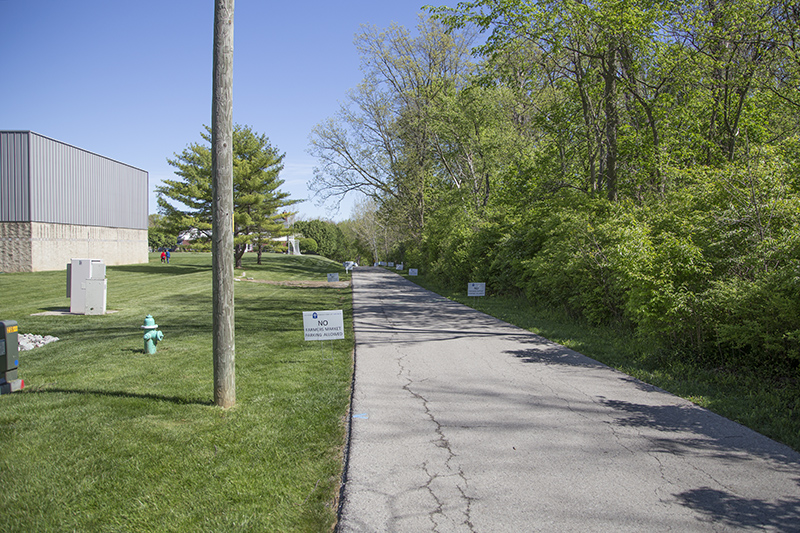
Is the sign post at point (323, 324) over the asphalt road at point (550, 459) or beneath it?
over

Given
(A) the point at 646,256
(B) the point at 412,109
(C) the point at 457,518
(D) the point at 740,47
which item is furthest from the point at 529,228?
(B) the point at 412,109

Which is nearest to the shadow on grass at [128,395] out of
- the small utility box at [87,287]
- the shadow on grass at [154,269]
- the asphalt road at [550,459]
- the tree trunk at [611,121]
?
the asphalt road at [550,459]

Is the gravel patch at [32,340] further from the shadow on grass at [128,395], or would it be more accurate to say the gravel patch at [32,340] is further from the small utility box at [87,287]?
the shadow on grass at [128,395]

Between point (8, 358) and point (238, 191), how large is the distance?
3806 centimetres

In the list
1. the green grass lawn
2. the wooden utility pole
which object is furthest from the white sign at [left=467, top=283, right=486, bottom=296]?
the wooden utility pole

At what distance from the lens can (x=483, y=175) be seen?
32.4 metres

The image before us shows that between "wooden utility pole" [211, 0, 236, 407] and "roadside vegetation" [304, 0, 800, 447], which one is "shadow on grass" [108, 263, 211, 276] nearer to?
"roadside vegetation" [304, 0, 800, 447]

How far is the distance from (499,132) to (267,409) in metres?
25.7

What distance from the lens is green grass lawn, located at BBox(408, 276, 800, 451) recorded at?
5180mm

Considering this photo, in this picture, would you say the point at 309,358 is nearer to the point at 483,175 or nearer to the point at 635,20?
the point at 635,20

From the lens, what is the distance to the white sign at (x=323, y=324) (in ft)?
26.7

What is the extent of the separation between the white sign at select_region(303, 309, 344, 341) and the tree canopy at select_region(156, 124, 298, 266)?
33.8 meters

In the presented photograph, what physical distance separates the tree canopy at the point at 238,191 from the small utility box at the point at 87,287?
2524 centimetres

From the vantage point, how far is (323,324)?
26.8ft
